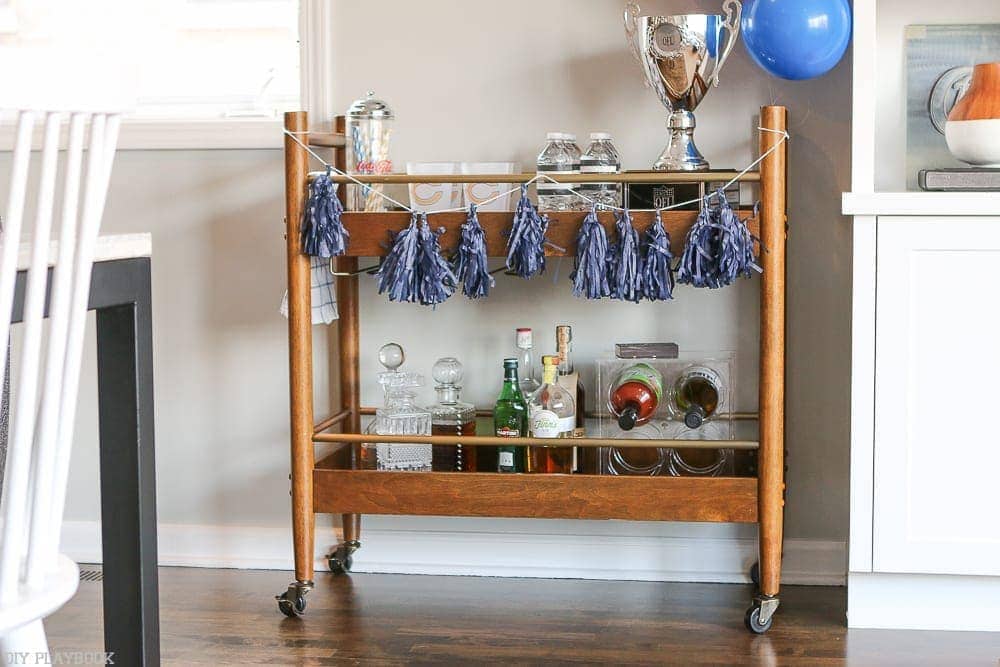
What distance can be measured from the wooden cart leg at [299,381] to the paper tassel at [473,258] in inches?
13.3

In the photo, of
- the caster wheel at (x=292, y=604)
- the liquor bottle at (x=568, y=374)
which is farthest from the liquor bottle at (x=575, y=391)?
the caster wheel at (x=292, y=604)

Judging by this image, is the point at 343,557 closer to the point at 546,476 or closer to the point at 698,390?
the point at 546,476

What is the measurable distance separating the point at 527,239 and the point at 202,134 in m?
0.97

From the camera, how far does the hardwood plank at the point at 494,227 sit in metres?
2.15

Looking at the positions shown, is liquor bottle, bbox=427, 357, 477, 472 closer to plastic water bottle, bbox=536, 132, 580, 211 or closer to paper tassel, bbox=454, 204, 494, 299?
paper tassel, bbox=454, 204, 494, 299

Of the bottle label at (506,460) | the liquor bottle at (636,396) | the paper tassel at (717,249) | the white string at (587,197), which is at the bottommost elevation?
the bottle label at (506,460)

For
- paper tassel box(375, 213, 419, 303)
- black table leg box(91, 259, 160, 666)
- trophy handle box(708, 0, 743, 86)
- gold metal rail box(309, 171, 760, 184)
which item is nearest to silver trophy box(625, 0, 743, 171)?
trophy handle box(708, 0, 743, 86)

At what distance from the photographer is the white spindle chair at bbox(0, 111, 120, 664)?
3.27ft

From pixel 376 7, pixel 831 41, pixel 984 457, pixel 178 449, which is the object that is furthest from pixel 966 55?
pixel 178 449

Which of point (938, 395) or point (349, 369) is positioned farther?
point (349, 369)

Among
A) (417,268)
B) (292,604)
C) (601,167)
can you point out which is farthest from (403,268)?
(292,604)

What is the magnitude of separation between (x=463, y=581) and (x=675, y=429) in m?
0.63

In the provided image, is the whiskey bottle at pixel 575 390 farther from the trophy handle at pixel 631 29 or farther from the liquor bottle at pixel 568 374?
the trophy handle at pixel 631 29

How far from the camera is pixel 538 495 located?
7.39ft
